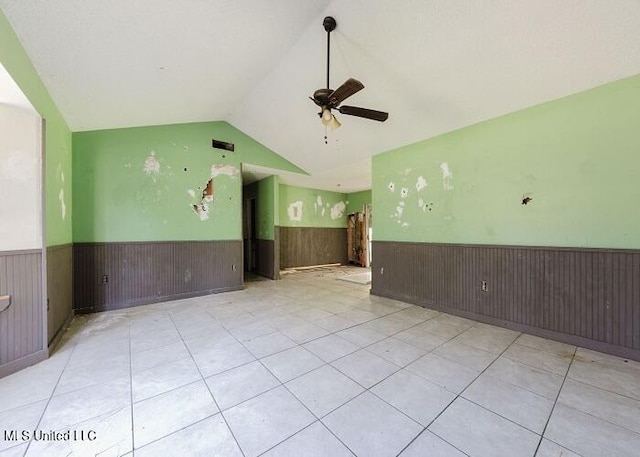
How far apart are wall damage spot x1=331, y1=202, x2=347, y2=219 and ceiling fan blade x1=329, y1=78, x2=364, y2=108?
6.74m

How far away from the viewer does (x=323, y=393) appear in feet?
6.23

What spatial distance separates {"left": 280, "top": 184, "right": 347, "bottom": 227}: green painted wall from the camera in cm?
809

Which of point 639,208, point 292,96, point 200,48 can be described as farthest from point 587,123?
point 200,48

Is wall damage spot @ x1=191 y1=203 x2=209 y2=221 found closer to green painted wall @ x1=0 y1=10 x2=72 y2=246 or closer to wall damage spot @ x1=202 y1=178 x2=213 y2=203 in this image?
wall damage spot @ x1=202 y1=178 x2=213 y2=203

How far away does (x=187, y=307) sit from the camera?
4.19m

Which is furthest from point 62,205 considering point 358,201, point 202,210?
point 358,201

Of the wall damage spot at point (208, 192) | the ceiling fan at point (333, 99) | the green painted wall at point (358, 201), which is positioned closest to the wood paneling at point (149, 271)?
the wall damage spot at point (208, 192)

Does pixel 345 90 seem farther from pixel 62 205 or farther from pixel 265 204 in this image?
pixel 265 204

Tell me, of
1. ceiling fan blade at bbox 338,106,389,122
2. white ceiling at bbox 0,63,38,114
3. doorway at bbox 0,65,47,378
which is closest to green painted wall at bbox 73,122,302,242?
doorway at bbox 0,65,47,378

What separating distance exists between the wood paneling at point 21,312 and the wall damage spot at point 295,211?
6034 millimetres

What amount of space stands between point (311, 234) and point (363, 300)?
4417 mm

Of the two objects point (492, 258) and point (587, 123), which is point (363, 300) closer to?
point (492, 258)

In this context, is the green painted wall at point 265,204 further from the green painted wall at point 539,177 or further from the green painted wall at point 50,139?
the green painted wall at point 50,139

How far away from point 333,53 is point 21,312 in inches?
166
